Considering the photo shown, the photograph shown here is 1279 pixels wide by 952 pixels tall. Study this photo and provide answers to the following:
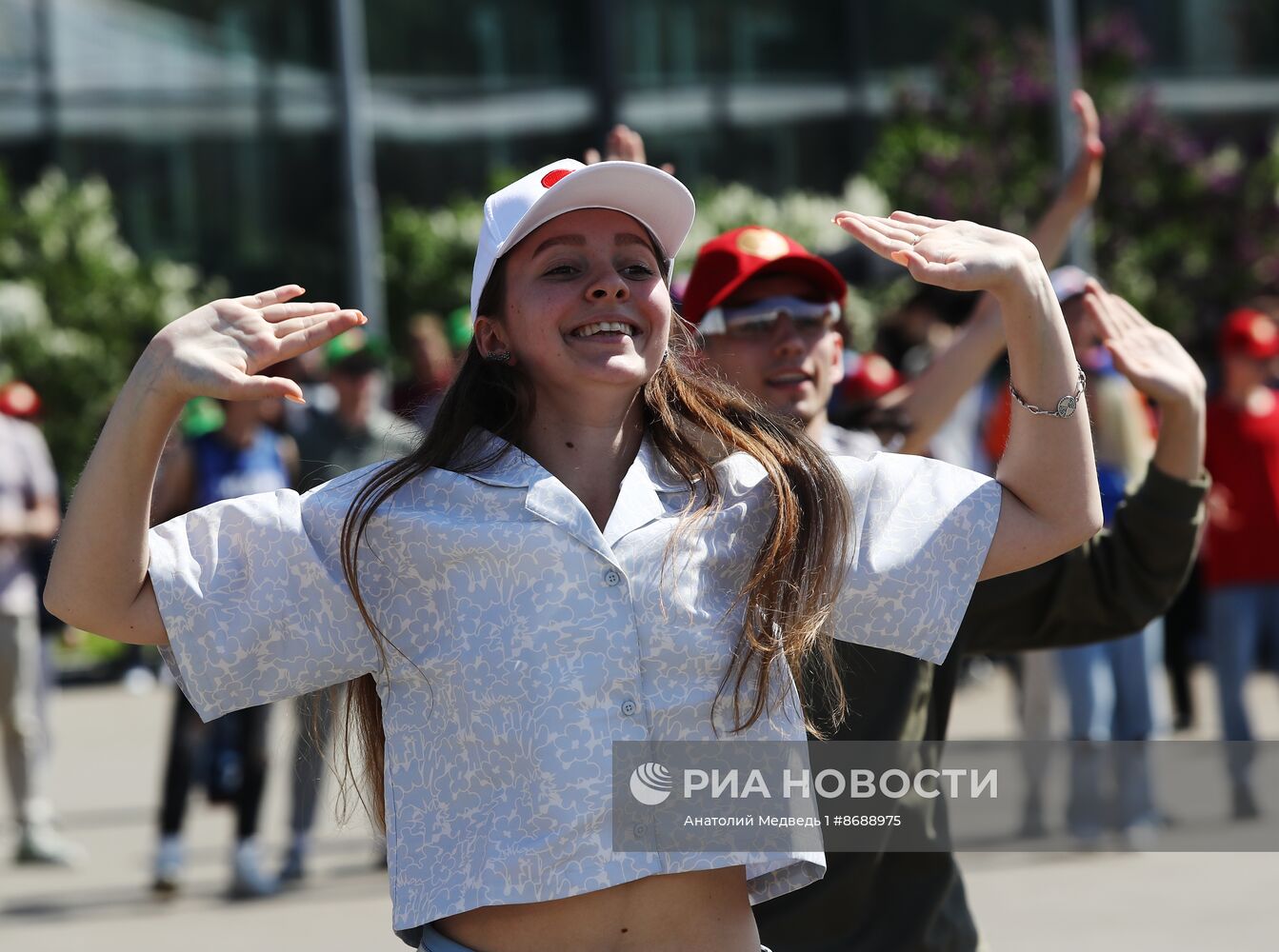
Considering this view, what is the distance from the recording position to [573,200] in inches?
104

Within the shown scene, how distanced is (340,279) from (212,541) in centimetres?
2103

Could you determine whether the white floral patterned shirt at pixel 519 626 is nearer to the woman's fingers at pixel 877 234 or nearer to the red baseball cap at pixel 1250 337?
the woman's fingers at pixel 877 234

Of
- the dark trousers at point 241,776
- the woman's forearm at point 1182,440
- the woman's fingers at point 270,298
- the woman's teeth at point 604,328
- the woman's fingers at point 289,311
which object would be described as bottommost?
the dark trousers at point 241,776

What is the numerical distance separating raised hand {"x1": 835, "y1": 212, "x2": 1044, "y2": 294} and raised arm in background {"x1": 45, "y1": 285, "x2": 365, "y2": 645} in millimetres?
807

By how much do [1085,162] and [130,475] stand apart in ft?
8.11

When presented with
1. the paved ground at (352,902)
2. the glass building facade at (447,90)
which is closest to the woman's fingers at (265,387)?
the paved ground at (352,902)

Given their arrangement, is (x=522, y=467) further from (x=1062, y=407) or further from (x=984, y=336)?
(x=984, y=336)

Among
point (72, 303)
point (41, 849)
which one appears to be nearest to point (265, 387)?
point (41, 849)

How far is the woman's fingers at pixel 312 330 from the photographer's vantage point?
2.49m

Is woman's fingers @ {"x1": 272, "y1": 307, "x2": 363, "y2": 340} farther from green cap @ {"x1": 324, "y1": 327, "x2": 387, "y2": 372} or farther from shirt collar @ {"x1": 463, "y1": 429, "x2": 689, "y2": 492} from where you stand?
green cap @ {"x1": 324, "y1": 327, "x2": 387, "y2": 372}

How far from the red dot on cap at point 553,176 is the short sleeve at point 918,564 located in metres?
0.58

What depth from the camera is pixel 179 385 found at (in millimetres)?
2406

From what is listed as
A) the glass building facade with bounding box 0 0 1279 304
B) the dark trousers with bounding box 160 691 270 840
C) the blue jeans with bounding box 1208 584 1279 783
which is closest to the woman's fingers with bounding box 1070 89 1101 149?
the dark trousers with bounding box 160 691 270 840

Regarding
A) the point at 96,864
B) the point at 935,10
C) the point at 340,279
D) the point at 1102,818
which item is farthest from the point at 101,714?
the point at 935,10
